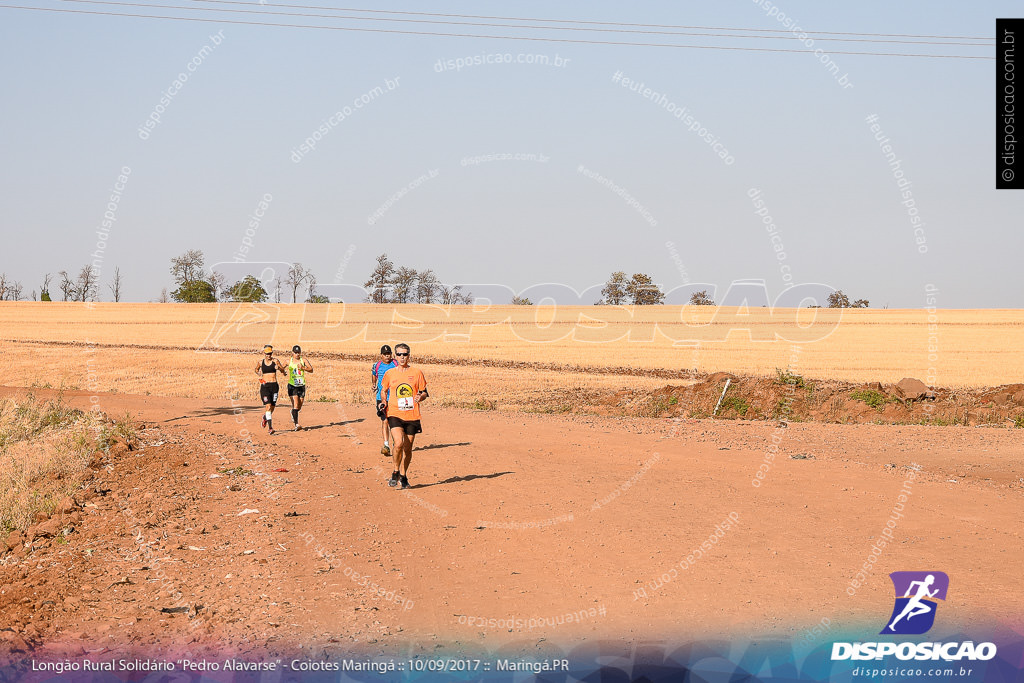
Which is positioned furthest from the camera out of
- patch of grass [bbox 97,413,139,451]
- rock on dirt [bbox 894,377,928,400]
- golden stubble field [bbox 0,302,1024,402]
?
golden stubble field [bbox 0,302,1024,402]

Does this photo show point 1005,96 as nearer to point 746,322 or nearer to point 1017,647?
point 1017,647

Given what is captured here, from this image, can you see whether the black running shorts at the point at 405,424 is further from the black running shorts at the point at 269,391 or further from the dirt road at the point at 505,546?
the black running shorts at the point at 269,391

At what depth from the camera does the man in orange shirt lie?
38.4 ft

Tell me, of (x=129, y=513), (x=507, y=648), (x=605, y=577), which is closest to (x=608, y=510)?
(x=605, y=577)

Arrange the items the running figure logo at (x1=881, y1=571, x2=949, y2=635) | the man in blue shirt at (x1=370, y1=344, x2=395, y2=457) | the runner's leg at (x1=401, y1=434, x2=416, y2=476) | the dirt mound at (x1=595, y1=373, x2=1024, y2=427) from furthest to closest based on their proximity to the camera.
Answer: the dirt mound at (x1=595, y1=373, x2=1024, y2=427)
the man in blue shirt at (x1=370, y1=344, x2=395, y2=457)
the runner's leg at (x1=401, y1=434, x2=416, y2=476)
the running figure logo at (x1=881, y1=571, x2=949, y2=635)

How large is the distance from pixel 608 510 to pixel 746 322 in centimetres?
8458

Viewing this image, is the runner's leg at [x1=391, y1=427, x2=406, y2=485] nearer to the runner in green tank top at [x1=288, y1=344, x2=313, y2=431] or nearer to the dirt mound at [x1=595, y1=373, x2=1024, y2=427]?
the runner in green tank top at [x1=288, y1=344, x2=313, y2=431]

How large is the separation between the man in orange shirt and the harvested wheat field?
639mm

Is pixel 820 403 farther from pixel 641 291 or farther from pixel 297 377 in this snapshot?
pixel 641 291

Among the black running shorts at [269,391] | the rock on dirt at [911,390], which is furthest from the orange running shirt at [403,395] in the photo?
the rock on dirt at [911,390]

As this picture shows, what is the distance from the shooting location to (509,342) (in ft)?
211

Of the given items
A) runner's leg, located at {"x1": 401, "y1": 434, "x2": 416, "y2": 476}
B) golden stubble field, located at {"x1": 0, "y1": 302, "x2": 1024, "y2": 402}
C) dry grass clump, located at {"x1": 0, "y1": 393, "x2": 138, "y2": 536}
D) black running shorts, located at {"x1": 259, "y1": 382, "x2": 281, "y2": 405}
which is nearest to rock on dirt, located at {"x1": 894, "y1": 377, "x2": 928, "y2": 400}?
golden stubble field, located at {"x1": 0, "y1": 302, "x2": 1024, "y2": 402}

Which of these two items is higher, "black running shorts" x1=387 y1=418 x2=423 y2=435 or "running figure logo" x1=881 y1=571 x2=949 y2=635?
"black running shorts" x1=387 y1=418 x2=423 y2=435

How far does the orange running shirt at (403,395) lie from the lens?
11.7m
